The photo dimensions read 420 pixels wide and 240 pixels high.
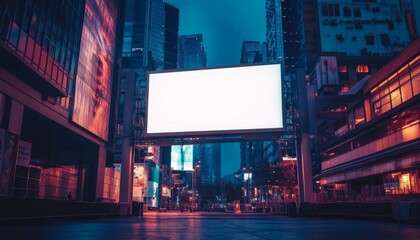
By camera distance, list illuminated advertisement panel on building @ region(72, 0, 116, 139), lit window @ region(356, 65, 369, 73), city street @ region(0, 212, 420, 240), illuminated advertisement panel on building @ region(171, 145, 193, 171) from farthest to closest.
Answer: illuminated advertisement panel on building @ region(171, 145, 193, 171) → lit window @ region(356, 65, 369, 73) → illuminated advertisement panel on building @ region(72, 0, 116, 139) → city street @ region(0, 212, 420, 240)

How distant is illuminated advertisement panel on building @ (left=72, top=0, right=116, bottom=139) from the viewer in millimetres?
36531

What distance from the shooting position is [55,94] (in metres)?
30.3

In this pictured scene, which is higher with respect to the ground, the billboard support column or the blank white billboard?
the blank white billboard

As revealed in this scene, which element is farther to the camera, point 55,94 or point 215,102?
point 55,94

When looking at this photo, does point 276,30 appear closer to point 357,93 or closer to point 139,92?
point 357,93

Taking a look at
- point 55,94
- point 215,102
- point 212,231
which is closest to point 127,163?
point 55,94

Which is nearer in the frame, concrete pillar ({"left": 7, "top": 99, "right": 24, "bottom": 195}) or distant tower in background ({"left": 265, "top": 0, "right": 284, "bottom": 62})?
concrete pillar ({"left": 7, "top": 99, "right": 24, "bottom": 195})

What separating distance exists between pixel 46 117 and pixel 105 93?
585 inches

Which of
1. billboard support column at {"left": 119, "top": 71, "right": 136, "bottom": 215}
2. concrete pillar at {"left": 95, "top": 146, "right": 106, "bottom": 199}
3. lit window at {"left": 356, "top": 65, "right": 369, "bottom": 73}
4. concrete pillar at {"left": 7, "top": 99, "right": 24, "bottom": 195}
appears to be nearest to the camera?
concrete pillar at {"left": 7, "top": 99, "right": 24, "bottom": 195}

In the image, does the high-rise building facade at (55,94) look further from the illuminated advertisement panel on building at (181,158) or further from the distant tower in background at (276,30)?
the illuminated advertisement panel on building at (181,158)

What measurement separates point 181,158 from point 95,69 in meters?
145

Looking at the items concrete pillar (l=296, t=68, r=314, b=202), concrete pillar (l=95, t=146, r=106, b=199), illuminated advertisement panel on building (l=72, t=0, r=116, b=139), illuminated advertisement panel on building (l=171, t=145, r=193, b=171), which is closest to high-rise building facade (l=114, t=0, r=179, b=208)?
illuminated advertisement panel on building (l=72, t=0, r=116, b=139)

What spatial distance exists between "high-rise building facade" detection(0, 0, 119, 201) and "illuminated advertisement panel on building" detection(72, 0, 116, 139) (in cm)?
10

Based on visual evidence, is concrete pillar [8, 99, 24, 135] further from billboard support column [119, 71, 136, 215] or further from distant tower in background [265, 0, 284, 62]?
distant tower in background [265, 0, 284, 62]
